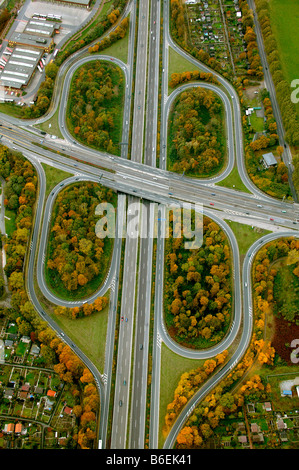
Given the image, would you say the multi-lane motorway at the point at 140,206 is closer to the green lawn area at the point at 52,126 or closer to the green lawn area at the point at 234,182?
the green lawn area at the point at 234,182

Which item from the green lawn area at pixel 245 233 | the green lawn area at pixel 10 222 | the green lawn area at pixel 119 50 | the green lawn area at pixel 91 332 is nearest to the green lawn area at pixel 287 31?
the green lawn area at pixel 245 233

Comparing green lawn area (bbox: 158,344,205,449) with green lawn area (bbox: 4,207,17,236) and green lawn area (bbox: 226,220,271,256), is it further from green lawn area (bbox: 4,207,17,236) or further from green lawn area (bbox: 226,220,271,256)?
green lawn area (bbox: 4,207,17,236)

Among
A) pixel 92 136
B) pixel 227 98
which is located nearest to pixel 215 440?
pixel 92 136

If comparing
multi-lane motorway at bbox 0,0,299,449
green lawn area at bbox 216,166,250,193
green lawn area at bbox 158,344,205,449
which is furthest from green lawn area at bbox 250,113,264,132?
green lawn area at bbox 158,344,205,449

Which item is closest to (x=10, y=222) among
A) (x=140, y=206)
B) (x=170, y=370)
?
(x=140, y=206)

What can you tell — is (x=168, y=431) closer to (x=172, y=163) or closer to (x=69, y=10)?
(x=172, y=163)

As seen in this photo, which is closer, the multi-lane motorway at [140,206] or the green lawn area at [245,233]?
the multi-lane motorway at [140,206]
